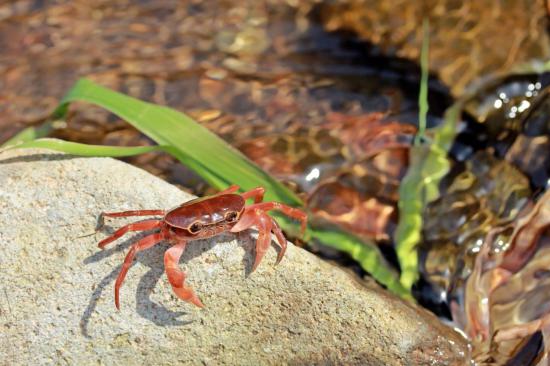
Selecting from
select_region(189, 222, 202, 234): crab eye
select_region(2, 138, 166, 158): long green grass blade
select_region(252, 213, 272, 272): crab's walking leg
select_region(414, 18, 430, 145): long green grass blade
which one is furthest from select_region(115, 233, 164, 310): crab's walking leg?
select_region(414, 18, 430, 145): long green grass blade

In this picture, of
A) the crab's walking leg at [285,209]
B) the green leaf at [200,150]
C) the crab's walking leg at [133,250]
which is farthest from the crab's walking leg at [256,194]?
the crab's walking leg at [133,250]

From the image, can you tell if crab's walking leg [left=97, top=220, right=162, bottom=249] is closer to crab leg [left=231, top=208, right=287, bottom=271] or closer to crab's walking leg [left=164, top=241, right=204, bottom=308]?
crab's walking leg [left=164, top=241, right=204, bottom=308]

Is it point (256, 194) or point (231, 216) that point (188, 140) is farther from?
point (231, 216)

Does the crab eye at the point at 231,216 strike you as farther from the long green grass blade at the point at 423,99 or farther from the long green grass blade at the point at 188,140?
the long green grass blade at the point at 423,99

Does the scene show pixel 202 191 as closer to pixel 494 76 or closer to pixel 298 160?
pixel 298 160

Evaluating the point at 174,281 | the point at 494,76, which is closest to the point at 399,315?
the point at 174,281
